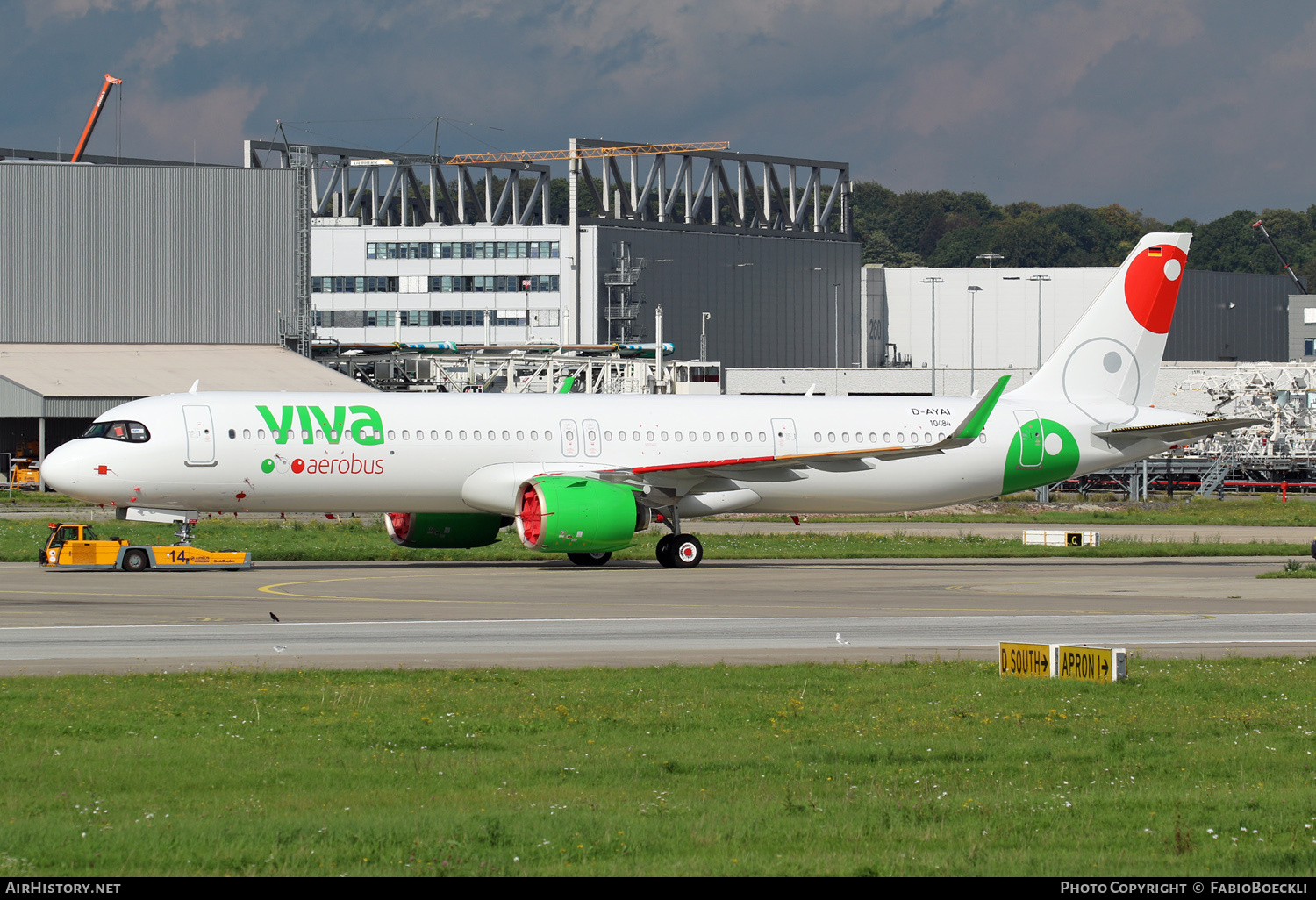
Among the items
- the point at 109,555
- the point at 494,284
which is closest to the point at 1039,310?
the point at 494,284

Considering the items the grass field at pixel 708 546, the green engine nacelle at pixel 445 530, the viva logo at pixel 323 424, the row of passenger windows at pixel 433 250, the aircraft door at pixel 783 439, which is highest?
the row of passenger windows at pixel 433 250

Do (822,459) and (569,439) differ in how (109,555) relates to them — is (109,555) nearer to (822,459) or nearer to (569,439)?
(569,439)

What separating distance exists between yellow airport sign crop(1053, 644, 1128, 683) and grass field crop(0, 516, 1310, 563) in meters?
24.9

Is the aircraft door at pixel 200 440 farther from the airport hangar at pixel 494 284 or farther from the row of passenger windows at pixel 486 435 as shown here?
the airport hangar at pixel 494 284

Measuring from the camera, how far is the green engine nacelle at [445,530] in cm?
4144

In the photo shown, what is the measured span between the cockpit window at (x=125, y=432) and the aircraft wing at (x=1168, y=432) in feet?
90.6

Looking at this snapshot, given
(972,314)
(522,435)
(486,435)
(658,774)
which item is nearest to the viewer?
(658,774)

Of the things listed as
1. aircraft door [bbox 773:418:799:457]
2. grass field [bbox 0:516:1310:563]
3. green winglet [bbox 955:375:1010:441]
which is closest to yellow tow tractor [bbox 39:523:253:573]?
grass field [bbox 0:516:1310:563]

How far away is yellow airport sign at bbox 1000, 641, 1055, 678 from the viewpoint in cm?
2014

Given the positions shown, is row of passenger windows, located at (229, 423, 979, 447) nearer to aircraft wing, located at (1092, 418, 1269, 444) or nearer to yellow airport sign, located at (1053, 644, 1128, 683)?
aircraft wing, located at (1092, 418, 1269, 444)

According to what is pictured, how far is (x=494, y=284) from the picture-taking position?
142000 millimetres

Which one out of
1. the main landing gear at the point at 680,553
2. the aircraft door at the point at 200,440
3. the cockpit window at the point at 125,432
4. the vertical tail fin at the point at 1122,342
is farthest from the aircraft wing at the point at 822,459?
the cockpit window at the point at 125,432

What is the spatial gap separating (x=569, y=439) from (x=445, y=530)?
179 inches
